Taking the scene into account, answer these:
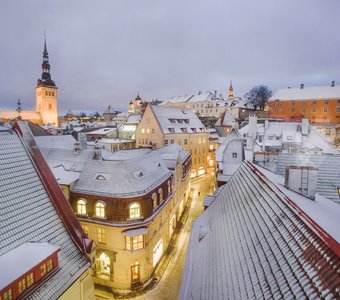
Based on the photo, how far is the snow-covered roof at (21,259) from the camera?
29.0 feet

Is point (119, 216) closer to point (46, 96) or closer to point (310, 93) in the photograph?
point (310, 93)

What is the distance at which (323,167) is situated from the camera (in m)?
17.3

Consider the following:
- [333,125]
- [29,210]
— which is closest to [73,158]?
[29,210]

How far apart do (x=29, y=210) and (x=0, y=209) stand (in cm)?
138

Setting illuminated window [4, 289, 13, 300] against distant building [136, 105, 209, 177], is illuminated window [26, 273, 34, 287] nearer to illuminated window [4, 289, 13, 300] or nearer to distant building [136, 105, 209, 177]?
illuminated window [4, 289, 13, 300]

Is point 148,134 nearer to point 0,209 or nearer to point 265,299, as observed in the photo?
point 0,209

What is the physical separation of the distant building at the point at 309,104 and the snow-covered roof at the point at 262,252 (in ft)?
231

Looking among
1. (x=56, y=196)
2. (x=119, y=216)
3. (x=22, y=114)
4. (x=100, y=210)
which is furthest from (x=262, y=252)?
(x=22, y=114)

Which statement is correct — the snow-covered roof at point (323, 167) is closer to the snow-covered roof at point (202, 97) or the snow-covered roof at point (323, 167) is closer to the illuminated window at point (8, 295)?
the illuminated window at point (8, 295)

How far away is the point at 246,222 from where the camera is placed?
Answer: 1127cm

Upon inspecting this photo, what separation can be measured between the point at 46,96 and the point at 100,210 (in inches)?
4376

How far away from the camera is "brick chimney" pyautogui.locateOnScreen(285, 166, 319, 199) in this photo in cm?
1155

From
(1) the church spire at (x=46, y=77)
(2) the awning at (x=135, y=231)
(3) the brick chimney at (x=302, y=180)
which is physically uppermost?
(1) the church spire at (x=46, y=77)

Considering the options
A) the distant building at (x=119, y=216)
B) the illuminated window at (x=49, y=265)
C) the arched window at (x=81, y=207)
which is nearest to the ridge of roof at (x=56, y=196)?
the illuminated window at (x=49, y=265)
